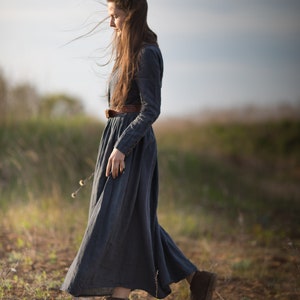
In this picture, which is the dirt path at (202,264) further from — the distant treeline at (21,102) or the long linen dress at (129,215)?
the distant treeline at (21,102)

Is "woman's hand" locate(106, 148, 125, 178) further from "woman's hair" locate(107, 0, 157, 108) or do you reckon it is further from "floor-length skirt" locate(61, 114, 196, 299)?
"woman's hair" locate(107, 0, 157, 108)

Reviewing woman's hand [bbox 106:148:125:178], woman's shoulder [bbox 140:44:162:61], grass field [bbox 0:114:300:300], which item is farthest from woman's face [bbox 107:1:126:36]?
grass field [bbox 0:114:300:300]

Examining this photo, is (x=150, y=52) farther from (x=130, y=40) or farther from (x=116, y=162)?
(x=116, y=162)

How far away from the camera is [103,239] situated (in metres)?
2.97

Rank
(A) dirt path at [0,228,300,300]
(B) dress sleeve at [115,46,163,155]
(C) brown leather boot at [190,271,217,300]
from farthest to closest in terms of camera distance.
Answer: (A) dirt path at [0,228,300,300] < (C) brown leather boot at [190,271,217,300] < (B) dress sleeve at [115,46,163,155]

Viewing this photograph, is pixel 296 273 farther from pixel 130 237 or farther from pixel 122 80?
pixel 122 80

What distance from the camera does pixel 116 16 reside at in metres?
3.09

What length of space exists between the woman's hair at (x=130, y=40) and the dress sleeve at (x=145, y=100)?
5cm

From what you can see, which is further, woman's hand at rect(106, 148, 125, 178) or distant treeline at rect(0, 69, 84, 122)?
distant treeline at rect(0, 69, 84, 122)

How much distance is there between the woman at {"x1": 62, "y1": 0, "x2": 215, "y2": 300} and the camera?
297 centimetres

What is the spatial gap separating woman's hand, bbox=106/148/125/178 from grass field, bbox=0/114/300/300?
1.12 m

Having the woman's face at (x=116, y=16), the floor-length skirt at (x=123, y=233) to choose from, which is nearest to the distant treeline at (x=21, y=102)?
the woman's face at (x=116, y=16)

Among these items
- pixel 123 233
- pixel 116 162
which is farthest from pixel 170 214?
pixel 116 162

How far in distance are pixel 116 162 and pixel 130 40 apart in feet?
2.09
